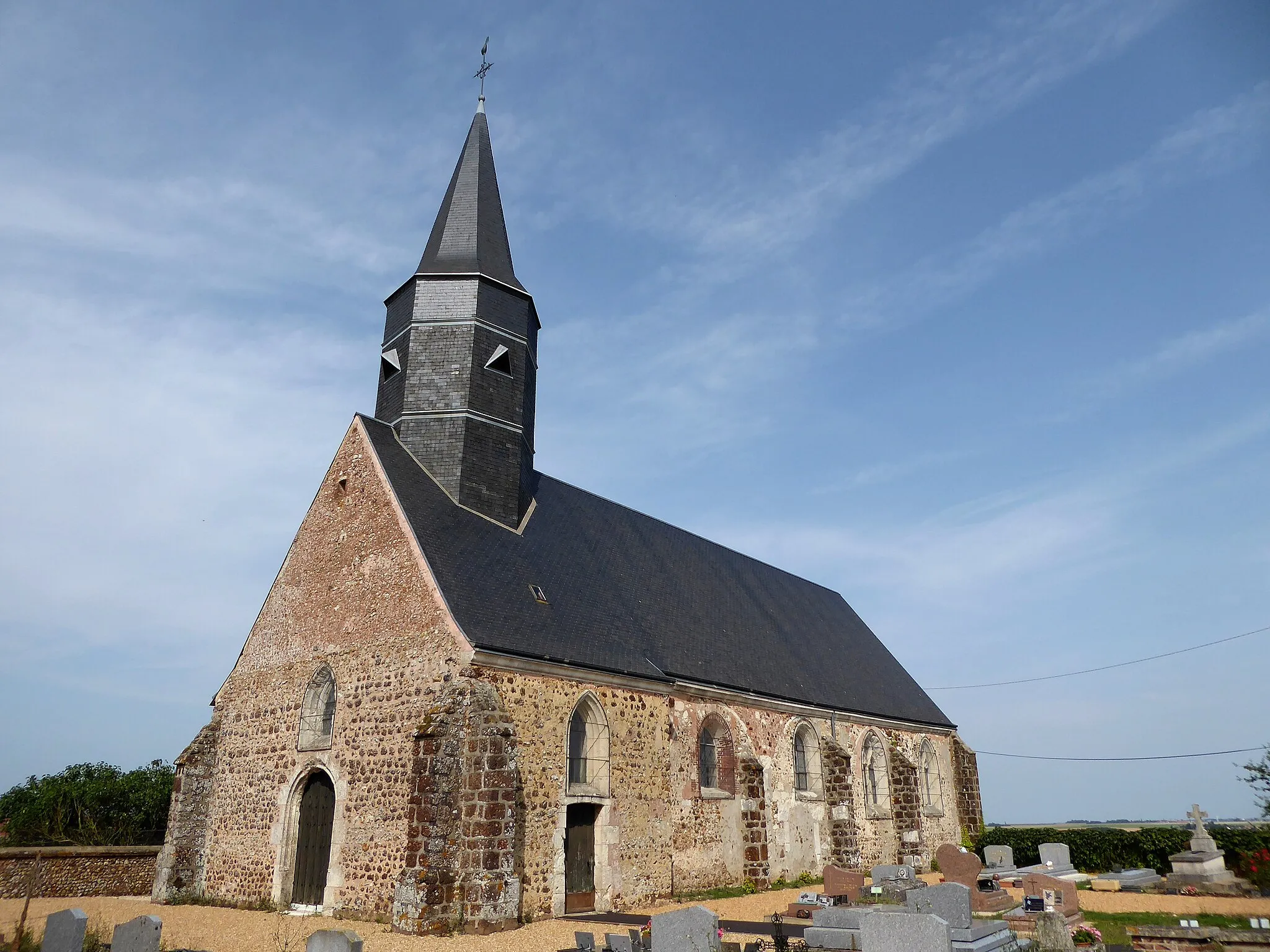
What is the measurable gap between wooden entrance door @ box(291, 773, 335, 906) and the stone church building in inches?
1.9

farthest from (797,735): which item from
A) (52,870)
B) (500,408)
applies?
(52,870)

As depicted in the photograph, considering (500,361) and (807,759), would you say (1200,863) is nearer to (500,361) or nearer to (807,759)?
(807,759)

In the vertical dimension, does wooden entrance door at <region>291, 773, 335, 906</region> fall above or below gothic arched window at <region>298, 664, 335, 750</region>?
below

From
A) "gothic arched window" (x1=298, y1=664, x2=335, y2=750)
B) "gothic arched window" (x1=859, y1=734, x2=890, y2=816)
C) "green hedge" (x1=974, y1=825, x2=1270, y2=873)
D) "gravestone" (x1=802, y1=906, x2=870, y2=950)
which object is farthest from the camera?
"gothic arched window" (x1=859, y1=734, x2=890, y2=816)

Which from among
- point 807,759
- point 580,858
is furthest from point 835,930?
point 807,759

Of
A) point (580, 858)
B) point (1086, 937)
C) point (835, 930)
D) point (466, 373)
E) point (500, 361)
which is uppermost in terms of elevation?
point (500, 361)

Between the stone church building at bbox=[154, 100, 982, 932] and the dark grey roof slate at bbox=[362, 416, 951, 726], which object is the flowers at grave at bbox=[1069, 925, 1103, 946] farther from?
the dark grey roof slate at bbox=[362, 416, 951, 726]

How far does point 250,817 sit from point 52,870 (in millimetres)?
4737

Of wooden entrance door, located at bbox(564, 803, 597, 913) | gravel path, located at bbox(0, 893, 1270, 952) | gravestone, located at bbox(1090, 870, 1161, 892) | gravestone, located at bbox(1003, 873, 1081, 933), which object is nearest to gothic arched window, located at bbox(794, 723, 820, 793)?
gravel path, located at bbox(0, 893, 1270, 952)

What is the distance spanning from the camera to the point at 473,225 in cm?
1958

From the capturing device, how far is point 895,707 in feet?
82.8

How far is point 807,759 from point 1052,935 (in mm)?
10335

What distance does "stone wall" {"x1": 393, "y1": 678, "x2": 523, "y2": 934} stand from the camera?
11836 mm

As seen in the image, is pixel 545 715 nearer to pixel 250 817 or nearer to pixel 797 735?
pixel 250 817
